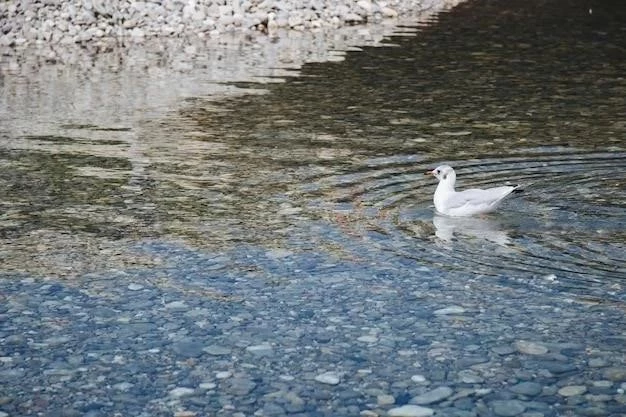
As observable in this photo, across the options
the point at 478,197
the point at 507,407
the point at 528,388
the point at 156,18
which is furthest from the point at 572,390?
the point at 156,18

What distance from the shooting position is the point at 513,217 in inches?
499

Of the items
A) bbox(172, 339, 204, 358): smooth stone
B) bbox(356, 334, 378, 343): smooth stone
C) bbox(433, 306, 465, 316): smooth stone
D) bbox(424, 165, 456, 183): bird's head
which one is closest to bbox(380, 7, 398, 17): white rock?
bbox(424, 165, 456, 183): bird's head

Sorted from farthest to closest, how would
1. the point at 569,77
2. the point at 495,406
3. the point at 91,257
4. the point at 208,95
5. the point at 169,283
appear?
the point at 569,77 → the point at 208,95 → the point at 91,257 → the point at 169,283 → the point at 495,406

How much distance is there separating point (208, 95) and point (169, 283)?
1080cm

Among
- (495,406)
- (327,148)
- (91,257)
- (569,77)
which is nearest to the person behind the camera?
(495,406)

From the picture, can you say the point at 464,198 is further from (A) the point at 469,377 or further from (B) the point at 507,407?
(B) the point at 507,407

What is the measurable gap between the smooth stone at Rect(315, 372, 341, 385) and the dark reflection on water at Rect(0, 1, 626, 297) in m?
2.78

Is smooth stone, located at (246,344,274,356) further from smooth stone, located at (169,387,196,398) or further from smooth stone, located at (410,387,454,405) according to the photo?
smooth stone, located at (410,387,454,405)

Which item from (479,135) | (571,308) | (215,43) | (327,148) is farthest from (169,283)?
(215,43)

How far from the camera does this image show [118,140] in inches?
655

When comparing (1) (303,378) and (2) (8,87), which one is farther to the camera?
(2) (8,87)

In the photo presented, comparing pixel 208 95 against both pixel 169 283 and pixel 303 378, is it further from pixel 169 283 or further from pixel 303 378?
pixel 303 378

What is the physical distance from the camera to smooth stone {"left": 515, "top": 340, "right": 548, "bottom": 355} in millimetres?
8664

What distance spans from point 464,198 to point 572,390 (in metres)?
4.66
